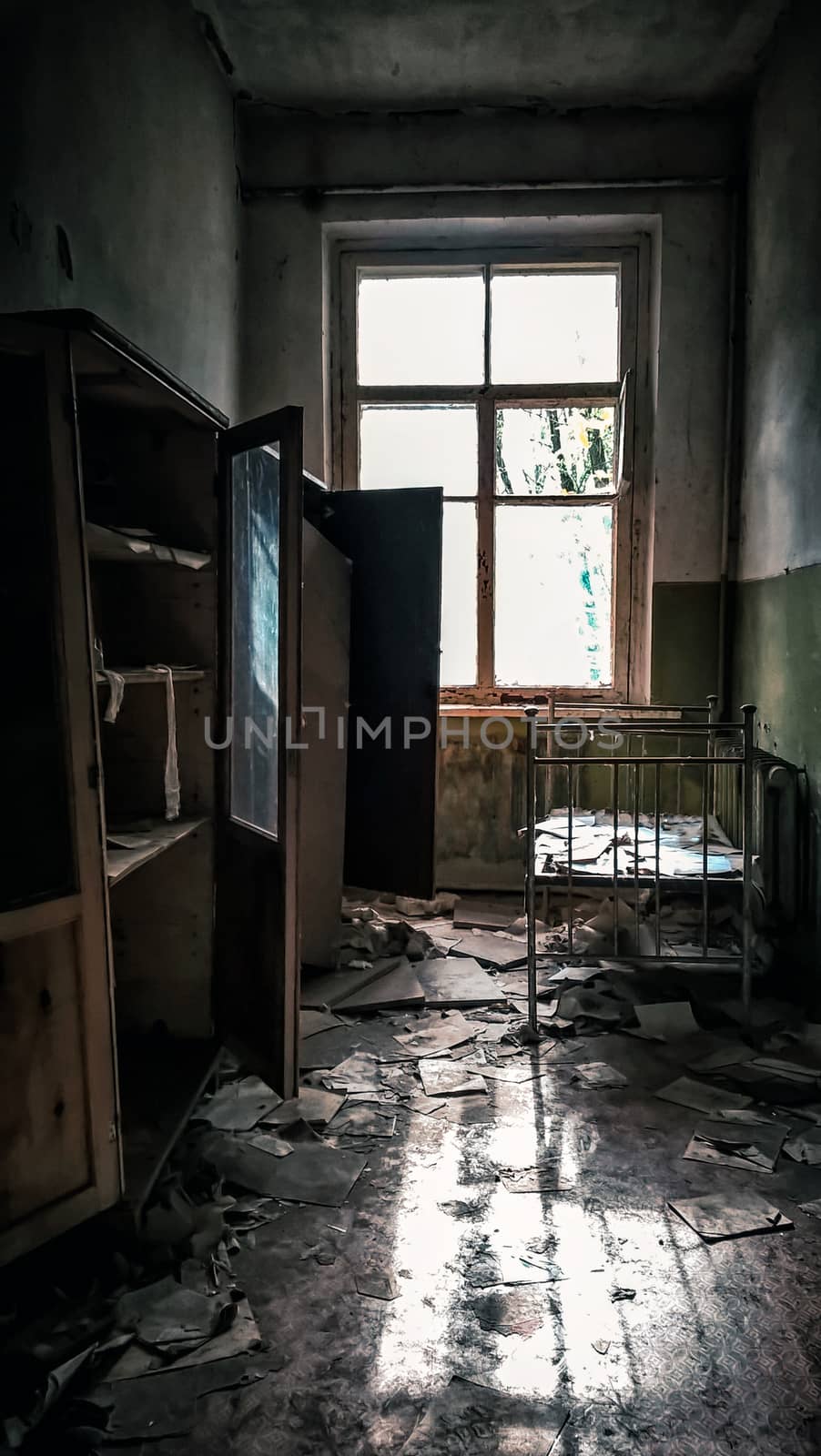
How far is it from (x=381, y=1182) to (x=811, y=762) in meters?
2.21

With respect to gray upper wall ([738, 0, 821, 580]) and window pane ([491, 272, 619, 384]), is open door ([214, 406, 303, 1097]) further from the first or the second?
window pane ([491, 272, 619, 384])

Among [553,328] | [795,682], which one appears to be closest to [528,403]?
[553,328]

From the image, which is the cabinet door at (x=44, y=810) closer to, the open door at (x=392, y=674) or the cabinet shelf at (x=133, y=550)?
the cabinet shelf at (x=133, y=550)

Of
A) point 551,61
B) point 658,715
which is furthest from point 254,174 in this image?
point 658,715

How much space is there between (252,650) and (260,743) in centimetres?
30

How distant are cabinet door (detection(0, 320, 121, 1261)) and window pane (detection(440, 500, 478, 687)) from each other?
3.57 metres

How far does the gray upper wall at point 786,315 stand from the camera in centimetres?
378

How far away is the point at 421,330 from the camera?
5.34m

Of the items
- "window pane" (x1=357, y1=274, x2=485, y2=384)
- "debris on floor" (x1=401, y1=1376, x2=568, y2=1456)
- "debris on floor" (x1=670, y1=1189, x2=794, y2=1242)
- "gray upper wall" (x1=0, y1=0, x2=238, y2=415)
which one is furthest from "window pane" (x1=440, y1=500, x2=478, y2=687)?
"debris on floor" (x1=401, y1=1376, x2=568, y2=1456)

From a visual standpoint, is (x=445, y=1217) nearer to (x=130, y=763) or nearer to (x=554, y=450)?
(x=130, y=763)

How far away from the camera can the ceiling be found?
13.8 ft

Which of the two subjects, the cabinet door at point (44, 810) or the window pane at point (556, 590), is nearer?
the cabinet door at point (44, 810)

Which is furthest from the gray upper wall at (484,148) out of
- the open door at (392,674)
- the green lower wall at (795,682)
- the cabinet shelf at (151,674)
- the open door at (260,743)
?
the cabinet shelf at (151,674)

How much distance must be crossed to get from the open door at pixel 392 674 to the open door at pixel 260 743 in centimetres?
A: 112
